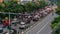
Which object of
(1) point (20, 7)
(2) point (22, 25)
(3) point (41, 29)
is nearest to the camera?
(2) point (22, 25)

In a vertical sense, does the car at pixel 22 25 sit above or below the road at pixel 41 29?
above

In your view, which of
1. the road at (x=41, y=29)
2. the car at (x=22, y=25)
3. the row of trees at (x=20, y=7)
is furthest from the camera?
the row of trees at (x=20, y=7)

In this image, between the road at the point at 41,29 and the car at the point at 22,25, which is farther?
the car at the point at 22,25

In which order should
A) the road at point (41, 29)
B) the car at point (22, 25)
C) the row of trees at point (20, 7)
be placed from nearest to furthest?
the road at point (41, 29), the car at point (22, 25), the row of trees at point (20, 7)

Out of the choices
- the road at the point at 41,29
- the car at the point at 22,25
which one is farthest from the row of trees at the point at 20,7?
the road at the point at 41,29

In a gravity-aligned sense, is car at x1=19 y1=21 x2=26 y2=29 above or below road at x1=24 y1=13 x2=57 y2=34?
above

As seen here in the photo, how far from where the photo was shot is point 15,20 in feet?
174

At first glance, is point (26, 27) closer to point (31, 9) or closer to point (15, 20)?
point (15, 20)

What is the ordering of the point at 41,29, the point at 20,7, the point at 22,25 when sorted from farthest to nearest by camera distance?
1. the point at 20,7
2. the point at 41,29
3. the point at 22,25

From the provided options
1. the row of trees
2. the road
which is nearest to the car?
the road

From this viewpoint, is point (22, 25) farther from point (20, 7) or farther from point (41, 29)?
point (20, 7)

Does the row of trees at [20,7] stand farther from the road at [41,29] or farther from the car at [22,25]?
the road at [41,29]

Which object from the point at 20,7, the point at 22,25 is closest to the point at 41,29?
the point at 22,25

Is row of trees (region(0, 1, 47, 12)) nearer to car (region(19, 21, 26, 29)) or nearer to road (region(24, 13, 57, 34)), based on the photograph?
car (region(19, 21, 26, 29))
